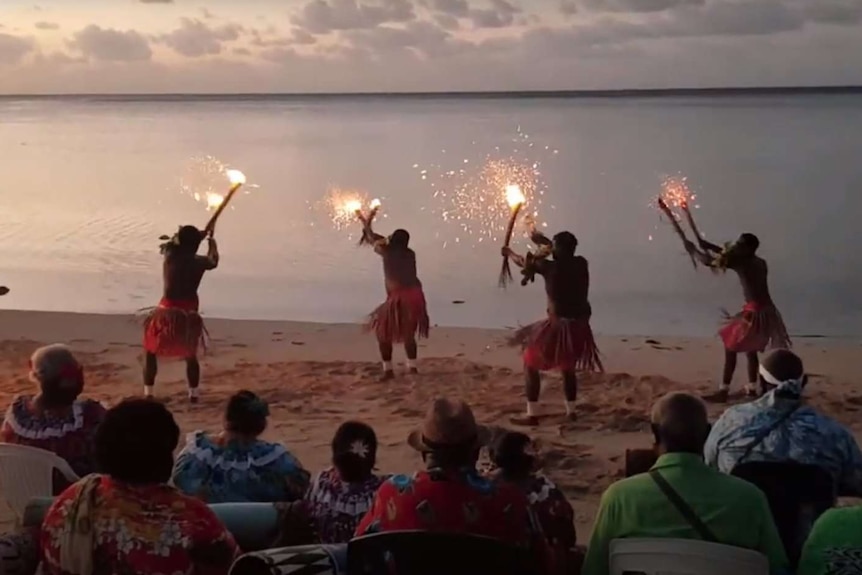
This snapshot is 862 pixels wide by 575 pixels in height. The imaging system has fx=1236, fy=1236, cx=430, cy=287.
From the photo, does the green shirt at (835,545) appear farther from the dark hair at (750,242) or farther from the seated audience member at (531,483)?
the dark hair at (750,242)

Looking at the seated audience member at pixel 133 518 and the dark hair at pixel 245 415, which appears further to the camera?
the dark hair at pixel 245 415

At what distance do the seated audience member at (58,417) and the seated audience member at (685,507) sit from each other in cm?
176

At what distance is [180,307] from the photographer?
736 centimetres

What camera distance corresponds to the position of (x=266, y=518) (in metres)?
3.23

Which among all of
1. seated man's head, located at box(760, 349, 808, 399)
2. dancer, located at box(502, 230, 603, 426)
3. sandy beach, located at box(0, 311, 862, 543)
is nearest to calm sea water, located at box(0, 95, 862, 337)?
sandy beach, located at box(0, 311, 862, 543)

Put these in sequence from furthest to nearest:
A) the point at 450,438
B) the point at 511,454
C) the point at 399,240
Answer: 1. the point at 399,240
2. the point at 511,454
3. the point at 450,438

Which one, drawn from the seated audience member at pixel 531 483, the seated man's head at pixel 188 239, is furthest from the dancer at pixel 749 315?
the seated audience member at pixel 531 483

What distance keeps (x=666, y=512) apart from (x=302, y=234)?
15.5 metres

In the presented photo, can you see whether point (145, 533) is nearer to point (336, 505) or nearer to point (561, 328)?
point (336, 505)

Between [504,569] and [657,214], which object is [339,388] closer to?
[504,569]

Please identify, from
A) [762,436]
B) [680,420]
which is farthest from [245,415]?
[762,436]

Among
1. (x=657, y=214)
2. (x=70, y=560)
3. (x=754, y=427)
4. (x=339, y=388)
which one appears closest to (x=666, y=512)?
(x=754, y=427)

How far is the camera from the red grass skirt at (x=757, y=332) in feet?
24.0

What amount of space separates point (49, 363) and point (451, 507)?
1684mm
